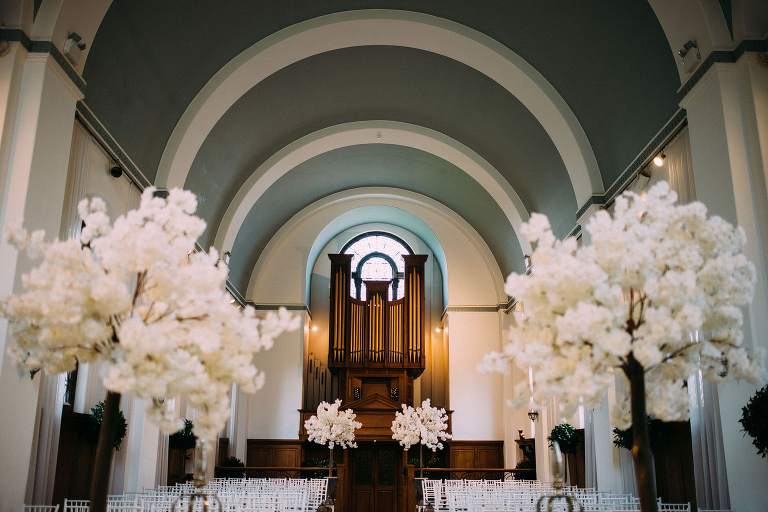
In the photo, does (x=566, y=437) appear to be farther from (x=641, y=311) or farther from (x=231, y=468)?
(x=641, y=311)

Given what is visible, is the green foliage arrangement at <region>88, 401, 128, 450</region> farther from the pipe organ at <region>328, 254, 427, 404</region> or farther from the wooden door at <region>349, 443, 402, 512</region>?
the wooden door at <region>349, 443, 402, 512</region>

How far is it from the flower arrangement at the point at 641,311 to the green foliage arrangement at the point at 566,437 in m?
8.87

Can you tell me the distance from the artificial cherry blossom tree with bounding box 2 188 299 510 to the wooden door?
13.7m

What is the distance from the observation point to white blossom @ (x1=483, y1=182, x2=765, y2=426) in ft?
10.3

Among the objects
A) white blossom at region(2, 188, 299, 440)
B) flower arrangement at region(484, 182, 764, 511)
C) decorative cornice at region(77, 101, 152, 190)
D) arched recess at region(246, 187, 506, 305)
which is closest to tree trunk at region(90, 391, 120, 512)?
white blossom at region(2, 188, 299, 440)

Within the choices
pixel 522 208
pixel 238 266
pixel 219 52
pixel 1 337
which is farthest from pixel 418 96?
pixel 1 337

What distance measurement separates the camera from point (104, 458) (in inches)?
129

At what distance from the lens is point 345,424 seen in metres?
13.6

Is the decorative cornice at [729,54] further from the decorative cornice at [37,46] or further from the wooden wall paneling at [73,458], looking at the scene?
the wooden wall paneling at [73,458]

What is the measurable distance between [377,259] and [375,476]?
6.39 metres

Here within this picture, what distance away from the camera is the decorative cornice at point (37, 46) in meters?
6.63

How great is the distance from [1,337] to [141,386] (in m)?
3.76

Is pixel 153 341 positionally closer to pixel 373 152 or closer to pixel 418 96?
pixel 418 96

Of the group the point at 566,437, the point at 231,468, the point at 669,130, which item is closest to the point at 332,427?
the point at 231,468
